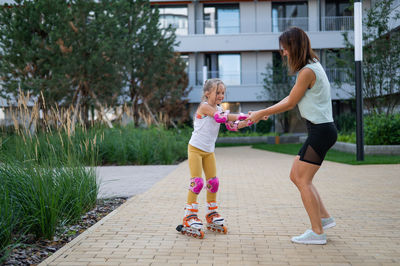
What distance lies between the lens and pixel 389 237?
14.0 feet

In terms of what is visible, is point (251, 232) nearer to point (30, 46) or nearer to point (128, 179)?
point (128, 179)

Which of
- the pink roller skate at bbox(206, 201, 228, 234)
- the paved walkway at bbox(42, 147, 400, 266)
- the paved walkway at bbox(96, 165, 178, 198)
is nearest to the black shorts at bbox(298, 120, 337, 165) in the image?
the paved walkway at bbox(42, 147, 400, 266)

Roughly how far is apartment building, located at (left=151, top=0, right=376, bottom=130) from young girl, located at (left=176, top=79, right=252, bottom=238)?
2646 centimetres

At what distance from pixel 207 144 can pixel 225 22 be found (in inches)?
1130

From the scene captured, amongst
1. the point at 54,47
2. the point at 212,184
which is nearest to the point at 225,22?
the point at 54,47

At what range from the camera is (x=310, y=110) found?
3.90 metres

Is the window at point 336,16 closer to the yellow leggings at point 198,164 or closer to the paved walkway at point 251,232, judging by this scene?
the paved walkway at point 251,232

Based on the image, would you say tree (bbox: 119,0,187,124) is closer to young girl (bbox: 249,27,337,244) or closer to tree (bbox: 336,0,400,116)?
tree (bbox: 336,0,400,116)

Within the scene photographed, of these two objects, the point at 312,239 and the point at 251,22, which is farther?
the point at 251,22

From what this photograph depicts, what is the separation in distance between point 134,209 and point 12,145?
2139mm

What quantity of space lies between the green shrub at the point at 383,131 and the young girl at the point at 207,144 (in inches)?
432

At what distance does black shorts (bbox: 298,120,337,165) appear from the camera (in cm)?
386

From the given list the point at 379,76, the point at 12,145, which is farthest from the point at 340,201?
the point at 379,76

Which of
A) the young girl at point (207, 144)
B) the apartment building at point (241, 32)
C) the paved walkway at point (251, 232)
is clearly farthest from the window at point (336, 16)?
the young girl at point (207, 144)
